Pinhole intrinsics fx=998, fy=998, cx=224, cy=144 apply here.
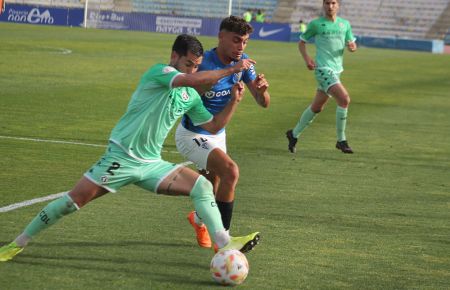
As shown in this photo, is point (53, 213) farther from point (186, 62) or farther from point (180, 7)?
point (180, 7)

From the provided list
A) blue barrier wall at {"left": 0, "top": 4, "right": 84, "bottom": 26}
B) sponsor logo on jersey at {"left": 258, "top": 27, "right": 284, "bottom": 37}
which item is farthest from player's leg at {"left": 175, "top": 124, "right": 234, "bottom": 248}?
sponsor logo on jersey at {"left": 258, "top": 27, "right": 284, "bottom": 37}

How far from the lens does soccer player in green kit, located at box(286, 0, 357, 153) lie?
1552 centimetres

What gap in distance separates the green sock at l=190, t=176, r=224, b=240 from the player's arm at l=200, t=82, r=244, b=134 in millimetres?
785

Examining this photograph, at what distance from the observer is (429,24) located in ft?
230

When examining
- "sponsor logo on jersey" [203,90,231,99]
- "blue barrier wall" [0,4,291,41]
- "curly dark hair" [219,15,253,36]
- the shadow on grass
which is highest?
"curly dark hair" [219,15,253,36]

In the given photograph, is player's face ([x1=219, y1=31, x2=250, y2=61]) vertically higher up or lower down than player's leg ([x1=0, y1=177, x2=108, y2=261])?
higher up

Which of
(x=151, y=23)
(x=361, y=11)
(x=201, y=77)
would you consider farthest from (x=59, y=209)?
(x=361, y=11)

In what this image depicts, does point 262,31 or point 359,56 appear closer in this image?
point 359,56

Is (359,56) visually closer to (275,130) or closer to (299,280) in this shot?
(275,130)

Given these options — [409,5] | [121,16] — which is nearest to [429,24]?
[409,5]

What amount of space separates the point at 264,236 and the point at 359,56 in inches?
1591

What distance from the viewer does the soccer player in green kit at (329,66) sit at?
611 inches

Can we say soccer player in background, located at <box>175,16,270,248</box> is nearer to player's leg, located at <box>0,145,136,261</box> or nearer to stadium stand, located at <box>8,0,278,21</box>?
player's leg, located at <box>0,145,136,261</box>

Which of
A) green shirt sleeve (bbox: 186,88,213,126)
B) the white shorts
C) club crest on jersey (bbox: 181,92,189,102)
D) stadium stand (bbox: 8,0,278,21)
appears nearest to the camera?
club crest on jersey (bbox: 181,92,189,102)
